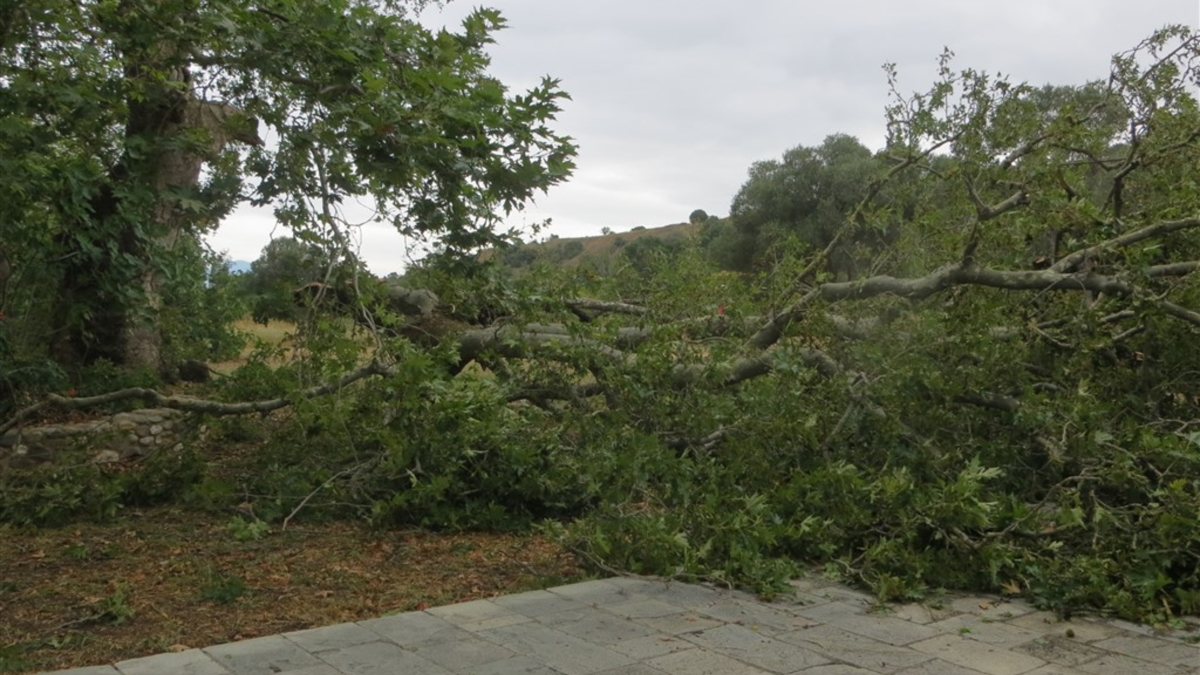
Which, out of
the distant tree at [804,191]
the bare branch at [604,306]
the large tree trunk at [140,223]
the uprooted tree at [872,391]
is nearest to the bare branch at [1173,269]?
the uprooted tree at [872,391]

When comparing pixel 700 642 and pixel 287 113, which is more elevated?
pixel 287 113

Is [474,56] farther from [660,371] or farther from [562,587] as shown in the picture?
[562,587]

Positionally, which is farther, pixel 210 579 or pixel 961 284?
pixel 961 284

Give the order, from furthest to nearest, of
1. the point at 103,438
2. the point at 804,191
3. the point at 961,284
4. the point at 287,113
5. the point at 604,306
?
the point at 804,191 < the point at 604,306 < the point at 103,438 < the point at 961,284 < the point at 287,113

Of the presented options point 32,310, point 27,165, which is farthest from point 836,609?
point 32,310

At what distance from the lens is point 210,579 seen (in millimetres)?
5234

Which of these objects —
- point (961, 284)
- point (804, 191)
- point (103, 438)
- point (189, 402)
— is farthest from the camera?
point (804, 191)

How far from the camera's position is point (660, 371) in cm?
679

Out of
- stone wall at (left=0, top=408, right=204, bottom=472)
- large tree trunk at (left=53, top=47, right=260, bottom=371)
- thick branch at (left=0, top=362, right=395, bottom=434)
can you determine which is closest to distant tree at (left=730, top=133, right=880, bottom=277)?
large tree trunk at (left=53, top=47, right=260, bottom=371)

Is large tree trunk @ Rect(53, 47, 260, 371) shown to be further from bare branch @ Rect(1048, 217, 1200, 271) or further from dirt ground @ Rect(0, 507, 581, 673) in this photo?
bare branch @ Rect(1048, 217, 1200, 271)

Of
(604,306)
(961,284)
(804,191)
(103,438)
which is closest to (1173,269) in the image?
(961,284)

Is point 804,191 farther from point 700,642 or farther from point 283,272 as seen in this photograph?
point 700,642

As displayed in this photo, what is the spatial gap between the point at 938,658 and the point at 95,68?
6.03m

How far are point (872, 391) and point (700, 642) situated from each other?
9.05 ft
